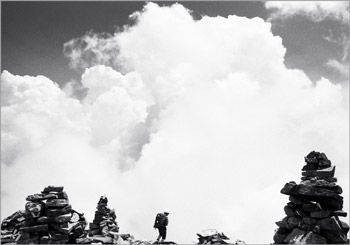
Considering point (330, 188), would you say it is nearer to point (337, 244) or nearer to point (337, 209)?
point (337, 209)

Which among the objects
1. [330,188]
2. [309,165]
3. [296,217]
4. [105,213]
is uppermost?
[105,213]

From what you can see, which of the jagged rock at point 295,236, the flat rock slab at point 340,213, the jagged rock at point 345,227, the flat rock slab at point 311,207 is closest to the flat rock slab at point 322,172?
the flat rock slab at point 311,207

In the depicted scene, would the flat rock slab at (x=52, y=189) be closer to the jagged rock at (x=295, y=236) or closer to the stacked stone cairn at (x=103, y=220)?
the jagged rock at (x=295, y=236)

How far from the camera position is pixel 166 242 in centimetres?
2831

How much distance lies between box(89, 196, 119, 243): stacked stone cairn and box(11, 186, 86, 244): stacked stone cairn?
58.6ft

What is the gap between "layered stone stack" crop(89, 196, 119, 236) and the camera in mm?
39362

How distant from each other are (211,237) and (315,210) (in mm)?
14300

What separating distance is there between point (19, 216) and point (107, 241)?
9.70 m

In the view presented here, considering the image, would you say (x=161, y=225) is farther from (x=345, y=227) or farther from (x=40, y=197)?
(x=345, y=227)

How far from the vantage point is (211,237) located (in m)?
28.4

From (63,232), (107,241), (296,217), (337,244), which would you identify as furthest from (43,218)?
(337,244)

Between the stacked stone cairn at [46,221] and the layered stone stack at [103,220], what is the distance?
17.9 m

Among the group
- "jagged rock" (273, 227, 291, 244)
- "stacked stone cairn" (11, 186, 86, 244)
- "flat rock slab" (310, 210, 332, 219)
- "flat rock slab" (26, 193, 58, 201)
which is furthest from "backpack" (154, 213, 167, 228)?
"flat rock slab" (310, 210, 332, 219)

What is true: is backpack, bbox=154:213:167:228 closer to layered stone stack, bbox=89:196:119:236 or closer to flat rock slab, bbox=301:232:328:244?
layered stone stack, bbox=89:196:119:236
